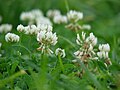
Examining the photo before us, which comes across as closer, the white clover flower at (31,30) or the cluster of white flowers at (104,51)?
the cluster of white flowers at (104,51)

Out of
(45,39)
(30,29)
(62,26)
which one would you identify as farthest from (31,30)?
(62,26)

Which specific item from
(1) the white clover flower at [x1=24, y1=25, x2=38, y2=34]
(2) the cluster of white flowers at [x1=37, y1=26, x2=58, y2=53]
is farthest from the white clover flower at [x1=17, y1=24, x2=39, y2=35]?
(2) the cluster of white flowers at [x1=37, y1=26, x2=58, y2=53]

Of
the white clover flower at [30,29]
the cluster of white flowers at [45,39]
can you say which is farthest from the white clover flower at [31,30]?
the cluster of white flowers at [45,39]

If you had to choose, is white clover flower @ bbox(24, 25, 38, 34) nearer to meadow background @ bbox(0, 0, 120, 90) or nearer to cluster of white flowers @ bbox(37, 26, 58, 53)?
meadow background @ bbox(0, 0, 120, 90)

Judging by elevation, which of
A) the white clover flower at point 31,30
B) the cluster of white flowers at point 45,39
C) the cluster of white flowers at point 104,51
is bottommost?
the cluster of white flowers at point 104,51

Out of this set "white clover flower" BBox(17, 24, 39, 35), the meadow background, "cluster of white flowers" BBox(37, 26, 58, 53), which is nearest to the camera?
"cluster of white flowers" BBox(37, 26, 58, 53)

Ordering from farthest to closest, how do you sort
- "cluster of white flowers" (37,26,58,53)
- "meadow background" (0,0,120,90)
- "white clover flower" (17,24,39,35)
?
"white clover flower" (17,24,39,35) < "meadow background" (0,0,120,90) < "cluster of white flowers" (37,26,58,53)

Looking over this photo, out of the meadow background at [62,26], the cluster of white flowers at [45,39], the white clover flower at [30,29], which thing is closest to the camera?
the cluster of white flowers at [45,39]

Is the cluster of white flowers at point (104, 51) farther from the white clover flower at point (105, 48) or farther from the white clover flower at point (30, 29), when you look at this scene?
the white clover flower at point (30, 29)

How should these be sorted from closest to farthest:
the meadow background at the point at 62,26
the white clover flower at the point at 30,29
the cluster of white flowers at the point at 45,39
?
the cluster of white flowers at the point at 45,39 < the meadow background at the point at 62,26 < the white clover flower at the point at 30,29

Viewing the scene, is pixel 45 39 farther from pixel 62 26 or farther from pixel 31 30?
pixel 62 26

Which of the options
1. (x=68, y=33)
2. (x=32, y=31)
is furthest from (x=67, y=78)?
(x=68, y=33)
